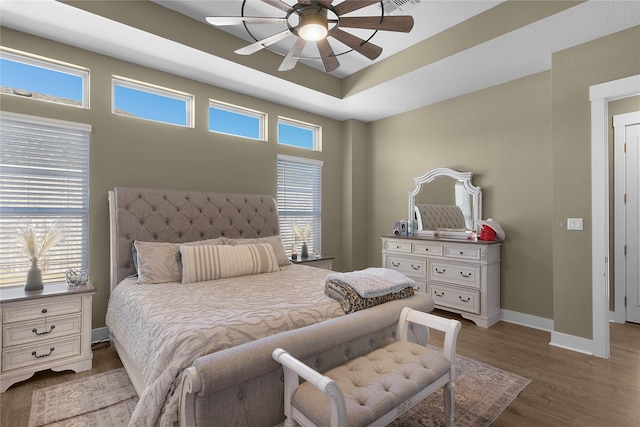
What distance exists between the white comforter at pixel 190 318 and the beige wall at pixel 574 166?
2414 millimetres

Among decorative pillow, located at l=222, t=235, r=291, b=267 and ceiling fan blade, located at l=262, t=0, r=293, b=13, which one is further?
decorative pillow, located at l=222, t=235, r=291, b=267

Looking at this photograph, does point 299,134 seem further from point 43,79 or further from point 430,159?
point 43,79

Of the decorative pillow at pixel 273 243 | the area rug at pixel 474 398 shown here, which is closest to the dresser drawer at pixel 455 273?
the area rug at pixel 474 398

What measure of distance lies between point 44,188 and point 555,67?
16.6 feet

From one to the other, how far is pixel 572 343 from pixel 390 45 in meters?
3.57

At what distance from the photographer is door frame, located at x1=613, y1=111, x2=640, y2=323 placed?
368 centimetres

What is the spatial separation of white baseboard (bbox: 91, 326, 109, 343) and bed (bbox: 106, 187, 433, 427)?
540 mm

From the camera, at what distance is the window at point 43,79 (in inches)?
107

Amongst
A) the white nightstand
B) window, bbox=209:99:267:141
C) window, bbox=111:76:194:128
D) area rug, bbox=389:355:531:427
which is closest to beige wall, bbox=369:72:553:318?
area rug, bbox=389:355:531:427

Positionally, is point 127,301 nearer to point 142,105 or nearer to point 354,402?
point 354,402

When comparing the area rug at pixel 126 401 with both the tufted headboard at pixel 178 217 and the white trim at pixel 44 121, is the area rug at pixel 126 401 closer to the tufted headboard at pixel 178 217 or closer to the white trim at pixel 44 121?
the tufted headboard at pixel 178 217

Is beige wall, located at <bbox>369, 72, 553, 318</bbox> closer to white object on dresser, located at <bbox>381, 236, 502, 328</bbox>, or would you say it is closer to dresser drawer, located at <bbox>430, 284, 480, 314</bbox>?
white object on dresser, located at <bbox>381, 236, 502, 328</bbox>

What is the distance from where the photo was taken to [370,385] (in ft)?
4.74

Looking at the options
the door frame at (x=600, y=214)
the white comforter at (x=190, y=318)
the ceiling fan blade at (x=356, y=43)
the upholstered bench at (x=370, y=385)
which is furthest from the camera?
the door frame at (x=600, y=214)
